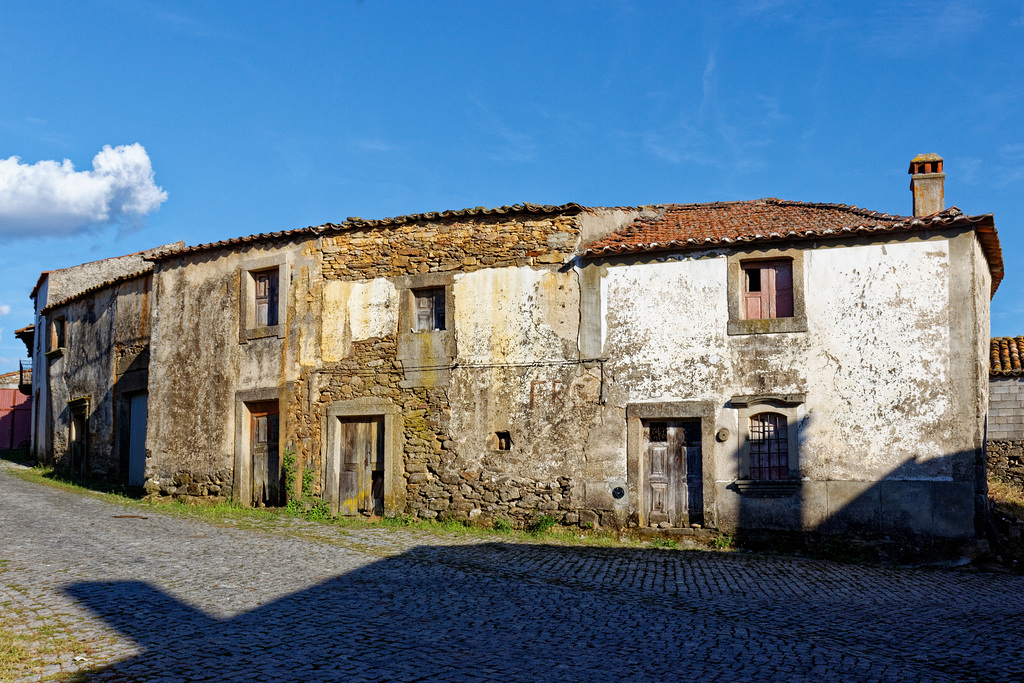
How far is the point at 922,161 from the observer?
14.9 meters

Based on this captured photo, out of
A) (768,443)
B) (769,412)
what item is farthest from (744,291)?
(768,443)

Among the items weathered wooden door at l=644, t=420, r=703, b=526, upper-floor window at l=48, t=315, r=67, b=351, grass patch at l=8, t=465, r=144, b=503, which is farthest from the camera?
upper-floor window at l=48, t=315, r=67, b=351

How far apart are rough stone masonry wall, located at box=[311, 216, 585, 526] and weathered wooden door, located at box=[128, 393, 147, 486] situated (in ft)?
18.2

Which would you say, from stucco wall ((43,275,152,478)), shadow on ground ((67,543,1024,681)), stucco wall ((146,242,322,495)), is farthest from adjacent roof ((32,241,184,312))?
shadow on ground ((67,543,1024,681))

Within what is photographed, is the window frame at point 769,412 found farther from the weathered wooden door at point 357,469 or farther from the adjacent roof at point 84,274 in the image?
the adjacent roof at point 84,274

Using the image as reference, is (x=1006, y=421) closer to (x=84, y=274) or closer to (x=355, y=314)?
(x=355, y=314)

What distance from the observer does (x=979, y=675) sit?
6641 millimetres

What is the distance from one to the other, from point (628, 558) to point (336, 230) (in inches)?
310

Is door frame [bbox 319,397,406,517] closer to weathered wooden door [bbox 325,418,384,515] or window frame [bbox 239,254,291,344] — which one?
weathered wooden door [bbox 325,418,384,515]

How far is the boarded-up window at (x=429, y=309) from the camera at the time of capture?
1555 centimetres

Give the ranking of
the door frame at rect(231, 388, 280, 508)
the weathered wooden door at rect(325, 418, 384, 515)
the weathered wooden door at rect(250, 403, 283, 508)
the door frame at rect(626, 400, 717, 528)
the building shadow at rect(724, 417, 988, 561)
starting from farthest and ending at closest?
the weathered wooden door at rect(250, 403, 283, 508)
the door frame at rect(231, 388, 280, 508)
the weathered wooden door at rect(325, 418, 384, 515)
the door frame at rect(626, 400, 717, 528)
the building shadow at rect(724, 417, 988, 561)

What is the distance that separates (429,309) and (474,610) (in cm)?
779

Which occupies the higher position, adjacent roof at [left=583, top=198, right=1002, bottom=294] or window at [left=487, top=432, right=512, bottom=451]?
adjacent roof at [left=583, top=198, right=1002, bottom=294]

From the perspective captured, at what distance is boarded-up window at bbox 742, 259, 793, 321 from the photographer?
13.7 metres
